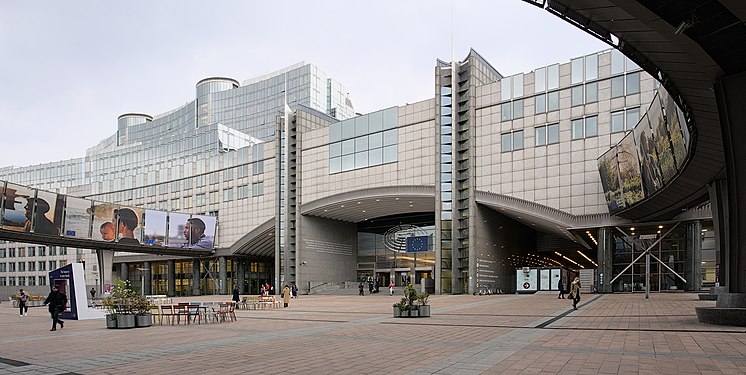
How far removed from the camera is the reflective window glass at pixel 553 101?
48728 mm

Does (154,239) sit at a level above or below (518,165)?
below

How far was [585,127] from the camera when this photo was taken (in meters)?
46.9

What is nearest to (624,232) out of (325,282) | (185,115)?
(325,282)

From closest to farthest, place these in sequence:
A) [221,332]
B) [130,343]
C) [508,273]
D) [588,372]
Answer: [588,372]
[130,343]
[221,332]
[508,273]

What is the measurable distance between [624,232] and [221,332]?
37.8 metres

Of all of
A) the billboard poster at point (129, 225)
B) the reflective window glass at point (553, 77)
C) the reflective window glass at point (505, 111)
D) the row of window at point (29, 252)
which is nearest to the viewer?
the reflective window glass at point (553, 77)

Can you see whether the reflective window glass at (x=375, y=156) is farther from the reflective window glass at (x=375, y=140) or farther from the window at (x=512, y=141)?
the window at (x=512, y=141)

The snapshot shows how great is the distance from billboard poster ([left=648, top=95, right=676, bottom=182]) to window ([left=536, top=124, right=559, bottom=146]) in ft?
64.2

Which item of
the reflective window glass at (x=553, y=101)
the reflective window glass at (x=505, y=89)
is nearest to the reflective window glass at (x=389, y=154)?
the reflective window glass at (x=505, y=89)

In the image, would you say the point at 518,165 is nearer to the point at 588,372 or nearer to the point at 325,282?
the point at 325,282

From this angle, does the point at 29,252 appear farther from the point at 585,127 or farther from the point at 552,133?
the point at 585,127

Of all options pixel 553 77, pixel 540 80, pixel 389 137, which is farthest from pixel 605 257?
pixel 389 137

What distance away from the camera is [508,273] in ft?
204

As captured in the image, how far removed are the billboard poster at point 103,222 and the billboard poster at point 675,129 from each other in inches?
2032
